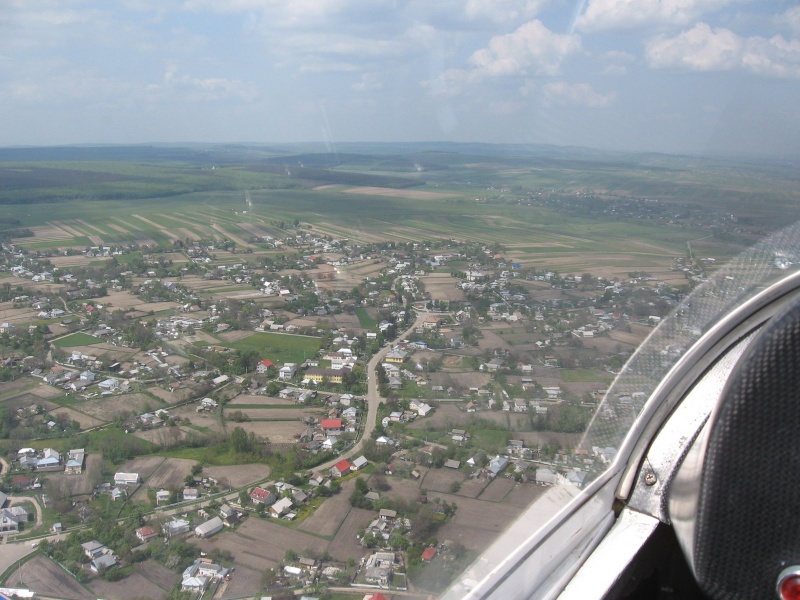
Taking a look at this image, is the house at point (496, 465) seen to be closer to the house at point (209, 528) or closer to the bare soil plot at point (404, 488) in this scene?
the bare soil plot at point (404, 488)

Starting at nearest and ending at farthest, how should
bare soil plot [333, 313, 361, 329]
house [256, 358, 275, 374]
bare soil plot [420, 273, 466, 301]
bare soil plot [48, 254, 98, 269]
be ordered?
house [256, 358, 275, 374] → bare soil plot [333, 313, 361, 329] → bare soil plot [420, 273, 466, 301] → bare soil plot [48, 254, 98, 269]

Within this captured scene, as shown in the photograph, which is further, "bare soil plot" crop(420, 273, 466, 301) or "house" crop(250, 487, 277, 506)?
"bare soil plot" crop(420, 273, 466, 301)

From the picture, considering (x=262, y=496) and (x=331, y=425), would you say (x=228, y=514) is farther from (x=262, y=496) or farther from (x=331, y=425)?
(x=331, y=425)

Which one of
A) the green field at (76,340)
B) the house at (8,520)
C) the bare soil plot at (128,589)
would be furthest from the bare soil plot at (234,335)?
the bare soil plot at (128,589)

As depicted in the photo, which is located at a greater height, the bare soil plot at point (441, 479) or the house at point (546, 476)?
the house at point (546, 476)

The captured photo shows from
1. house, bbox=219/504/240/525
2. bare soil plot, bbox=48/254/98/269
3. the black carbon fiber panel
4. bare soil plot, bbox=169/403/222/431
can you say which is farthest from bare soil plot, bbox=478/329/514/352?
bare soil plot, bbox=48/254/98/269

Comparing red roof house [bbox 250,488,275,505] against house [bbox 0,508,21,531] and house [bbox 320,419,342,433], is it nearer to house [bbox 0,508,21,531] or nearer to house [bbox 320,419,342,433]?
house [bbox 320,419,342,433]

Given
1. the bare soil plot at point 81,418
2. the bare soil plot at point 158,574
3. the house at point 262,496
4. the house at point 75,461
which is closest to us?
the bare soil plot at point 158,574

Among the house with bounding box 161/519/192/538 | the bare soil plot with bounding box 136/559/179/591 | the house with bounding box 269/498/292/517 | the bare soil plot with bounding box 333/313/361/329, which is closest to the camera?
the bare soil plot with bounding box 136/559/179/591
